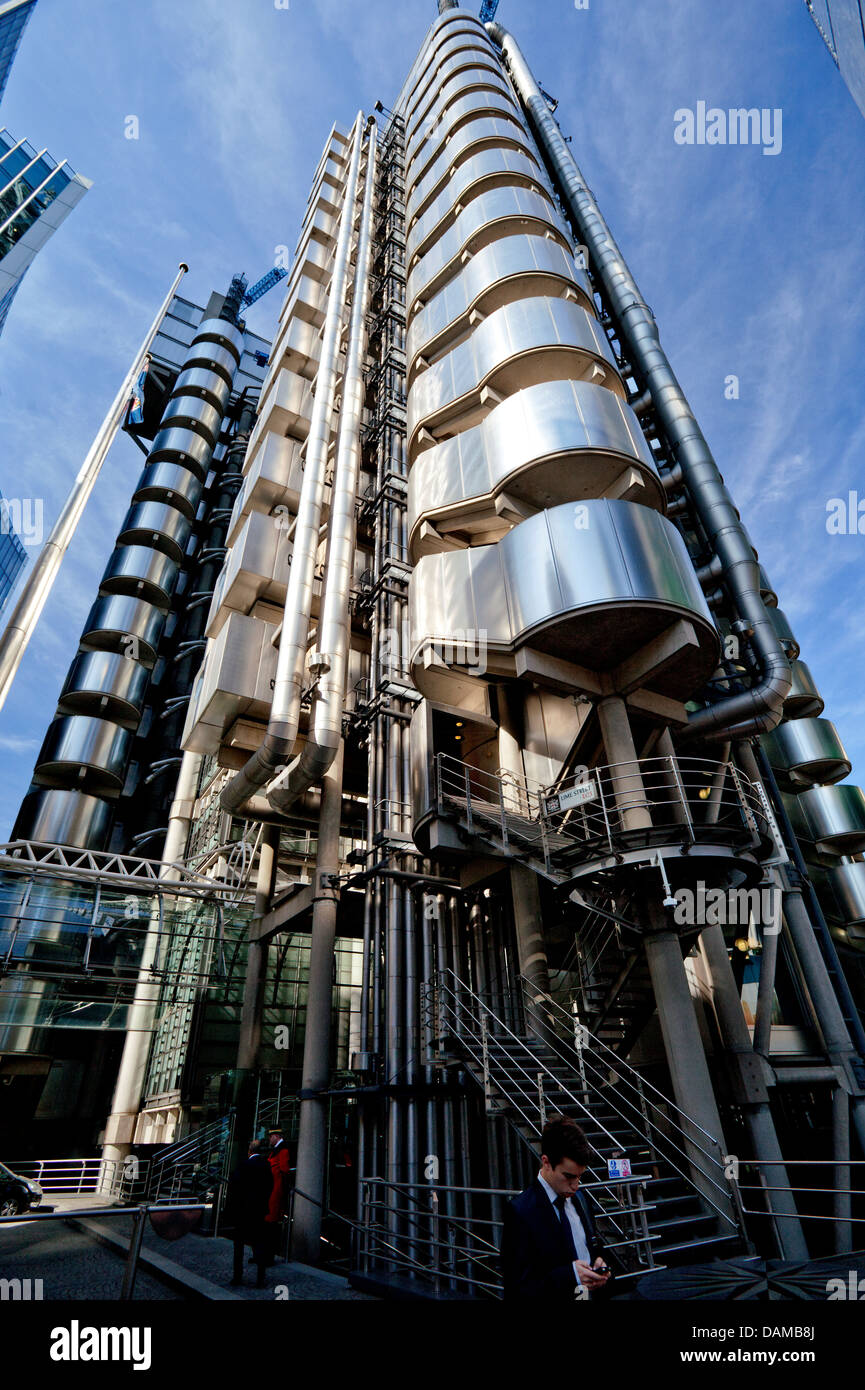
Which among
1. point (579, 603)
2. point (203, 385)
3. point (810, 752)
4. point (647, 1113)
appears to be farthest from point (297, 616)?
point (203, 385)

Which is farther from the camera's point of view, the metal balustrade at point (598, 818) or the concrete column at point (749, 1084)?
the concrete column at point (749, 1084)

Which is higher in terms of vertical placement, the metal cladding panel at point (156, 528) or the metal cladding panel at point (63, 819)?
the metal cladding panel at point (156, 528)

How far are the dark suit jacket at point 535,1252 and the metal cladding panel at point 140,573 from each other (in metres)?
38.6

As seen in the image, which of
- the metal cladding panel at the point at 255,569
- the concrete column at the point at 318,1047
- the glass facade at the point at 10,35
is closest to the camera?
the concrete column at the point at 318,1047

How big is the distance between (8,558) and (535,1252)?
80.1 meters

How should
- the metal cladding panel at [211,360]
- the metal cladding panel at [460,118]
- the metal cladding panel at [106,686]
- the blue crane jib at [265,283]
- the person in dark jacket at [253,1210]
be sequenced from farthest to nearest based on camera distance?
the blue crane jib at [265,283]
the metal cladding panel at [211,360]
the metal cladding panel at [106,686]
the metal cladding panel at [460,118]
the person in dark jacket at [253,1210]

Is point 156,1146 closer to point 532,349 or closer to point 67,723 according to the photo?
point 67,723

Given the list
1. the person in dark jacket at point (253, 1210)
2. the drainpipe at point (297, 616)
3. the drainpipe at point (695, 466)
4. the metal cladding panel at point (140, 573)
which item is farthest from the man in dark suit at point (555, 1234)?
the metal cladding panel at point (140, 573)

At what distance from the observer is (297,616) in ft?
59.8

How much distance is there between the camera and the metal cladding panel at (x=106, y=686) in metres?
33.2

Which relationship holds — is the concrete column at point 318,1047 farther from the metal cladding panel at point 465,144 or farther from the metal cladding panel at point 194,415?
the metal cladding panel at point 194,415

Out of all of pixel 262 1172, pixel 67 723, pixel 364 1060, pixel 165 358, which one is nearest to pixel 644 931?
pixel 364 1060

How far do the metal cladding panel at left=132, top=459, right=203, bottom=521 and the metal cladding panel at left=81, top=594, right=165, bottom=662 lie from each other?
27.1 ft

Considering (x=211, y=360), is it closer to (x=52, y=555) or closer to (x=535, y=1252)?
(x=52, y=555)
